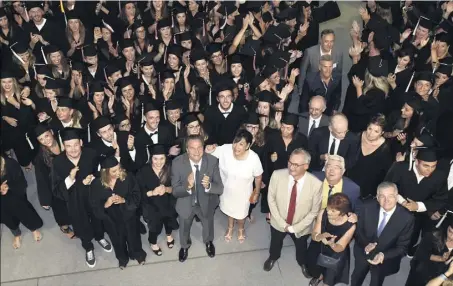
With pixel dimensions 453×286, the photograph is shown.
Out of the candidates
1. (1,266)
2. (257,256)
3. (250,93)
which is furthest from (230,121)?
(1,266)

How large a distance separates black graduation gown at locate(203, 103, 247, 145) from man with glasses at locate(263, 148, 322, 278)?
1411 millimetres

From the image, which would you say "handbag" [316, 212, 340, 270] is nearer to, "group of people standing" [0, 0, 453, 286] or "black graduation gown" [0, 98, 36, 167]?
"group of people standing" [0, 0, 453, 286]

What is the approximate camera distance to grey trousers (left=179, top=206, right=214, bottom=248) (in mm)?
5660

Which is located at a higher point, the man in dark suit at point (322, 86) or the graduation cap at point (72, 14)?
the graduation cap at point (72, 14)

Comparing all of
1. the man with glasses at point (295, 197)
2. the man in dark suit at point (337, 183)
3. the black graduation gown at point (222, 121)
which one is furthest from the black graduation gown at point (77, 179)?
the man in dark suit at point (337, 183)

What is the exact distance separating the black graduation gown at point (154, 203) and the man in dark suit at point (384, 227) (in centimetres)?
220

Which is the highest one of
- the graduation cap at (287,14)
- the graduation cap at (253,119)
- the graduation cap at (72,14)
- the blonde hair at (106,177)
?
the graduation cap at (287,14)

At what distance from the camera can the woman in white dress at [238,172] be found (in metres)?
5.20

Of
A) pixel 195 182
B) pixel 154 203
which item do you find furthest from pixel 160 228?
pixel 195 182

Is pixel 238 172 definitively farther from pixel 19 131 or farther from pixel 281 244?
pixel 19 131

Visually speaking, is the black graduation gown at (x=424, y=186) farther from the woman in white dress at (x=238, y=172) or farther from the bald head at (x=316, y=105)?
the woman in white dress at (x=238, y=172)

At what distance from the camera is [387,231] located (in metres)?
4.66

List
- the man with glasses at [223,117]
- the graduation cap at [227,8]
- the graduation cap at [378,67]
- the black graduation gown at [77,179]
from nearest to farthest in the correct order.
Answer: the black graduation gown at [77,179] < the man with glasses at [223,117] < the graduation cap at [378,67] < the graduation cap at [227,8]

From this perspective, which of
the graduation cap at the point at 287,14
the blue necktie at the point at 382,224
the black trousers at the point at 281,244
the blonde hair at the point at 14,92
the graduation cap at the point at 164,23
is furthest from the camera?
the graduation cap at the point at 287,14
